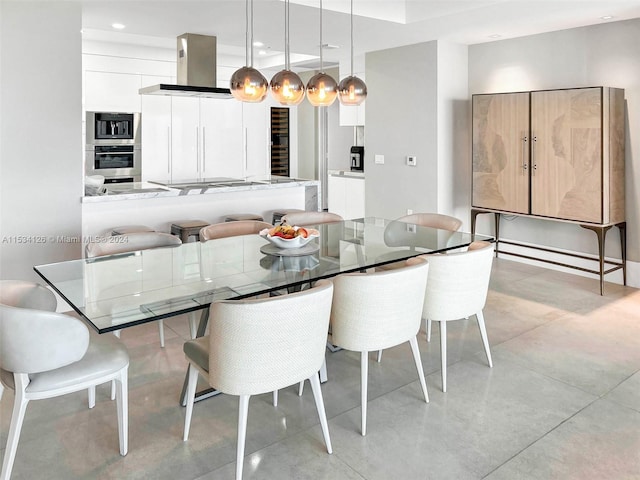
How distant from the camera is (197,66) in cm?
526

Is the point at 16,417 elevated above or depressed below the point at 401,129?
below

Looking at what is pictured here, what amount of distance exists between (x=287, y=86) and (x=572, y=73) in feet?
11.0

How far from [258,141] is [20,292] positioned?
5909mm

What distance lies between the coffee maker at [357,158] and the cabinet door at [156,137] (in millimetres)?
2691

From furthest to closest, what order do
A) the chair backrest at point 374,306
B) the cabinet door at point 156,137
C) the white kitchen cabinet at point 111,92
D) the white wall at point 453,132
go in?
1. the cabinet door at point 156,137
2. the white kitchen cabinet at point 111,92
3. the white wall at point 453,132
4. the chair backrest at point 374,306

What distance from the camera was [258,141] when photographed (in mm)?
7980

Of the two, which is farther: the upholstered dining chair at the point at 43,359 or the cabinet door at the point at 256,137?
the cabinet door at the point at 256,137

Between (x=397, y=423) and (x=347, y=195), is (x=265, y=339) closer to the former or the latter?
(x=397, y=423)

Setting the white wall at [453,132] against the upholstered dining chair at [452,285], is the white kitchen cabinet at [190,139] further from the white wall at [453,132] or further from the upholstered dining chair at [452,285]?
the upholstered dining chair at [452,285]

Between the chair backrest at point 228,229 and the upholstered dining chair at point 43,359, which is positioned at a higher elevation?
the chair backrest at point 228,229

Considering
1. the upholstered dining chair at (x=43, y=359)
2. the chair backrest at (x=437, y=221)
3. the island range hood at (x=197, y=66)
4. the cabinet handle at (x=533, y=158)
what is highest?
the island range hood at (x=197, y=66)

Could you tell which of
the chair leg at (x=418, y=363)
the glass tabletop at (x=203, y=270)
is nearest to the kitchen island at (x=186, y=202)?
the glass tabletop at (x=203, y=270)

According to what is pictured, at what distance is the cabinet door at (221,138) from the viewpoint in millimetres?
7411

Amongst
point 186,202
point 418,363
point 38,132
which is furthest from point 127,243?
point 418,363
